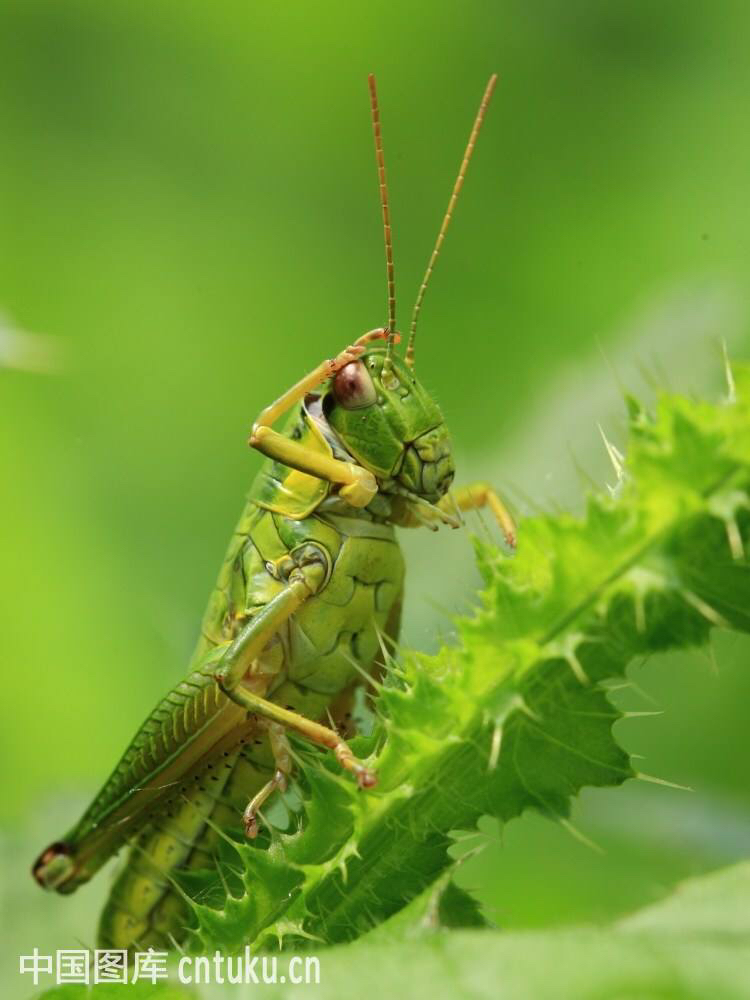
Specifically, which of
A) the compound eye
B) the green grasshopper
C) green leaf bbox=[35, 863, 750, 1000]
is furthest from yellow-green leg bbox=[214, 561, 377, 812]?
green leaf bbox=[35, 863, 750, 1000]

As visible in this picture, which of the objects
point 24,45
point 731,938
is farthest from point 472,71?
point 731,938

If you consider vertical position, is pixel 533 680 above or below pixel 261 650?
above

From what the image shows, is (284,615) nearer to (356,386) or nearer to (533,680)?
(356,386)

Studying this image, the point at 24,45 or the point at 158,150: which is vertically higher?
the point at 24,45

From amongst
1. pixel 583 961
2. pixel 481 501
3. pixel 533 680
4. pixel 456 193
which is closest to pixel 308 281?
pixel 481 501

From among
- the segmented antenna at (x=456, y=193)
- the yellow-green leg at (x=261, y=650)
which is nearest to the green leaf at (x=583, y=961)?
the yellow-green leg at (x=261, y=650)

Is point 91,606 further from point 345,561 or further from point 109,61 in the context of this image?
point 109,61

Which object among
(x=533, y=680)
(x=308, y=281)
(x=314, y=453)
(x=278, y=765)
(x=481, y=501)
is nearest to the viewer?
(x=533, y=680)

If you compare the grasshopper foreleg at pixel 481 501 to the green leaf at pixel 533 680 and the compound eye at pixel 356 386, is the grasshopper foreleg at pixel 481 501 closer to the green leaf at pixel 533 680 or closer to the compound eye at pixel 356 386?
the compound eye at pixel 356 386
